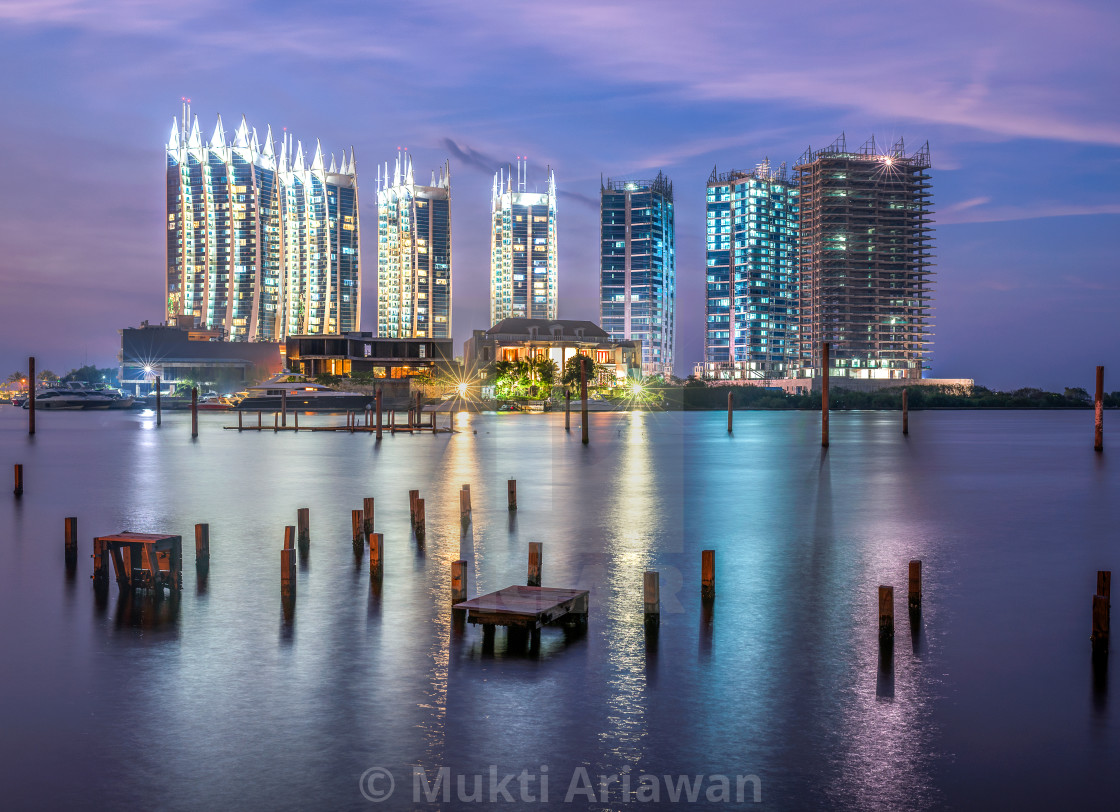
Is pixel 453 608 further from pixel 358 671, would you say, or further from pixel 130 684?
pixel 130 684

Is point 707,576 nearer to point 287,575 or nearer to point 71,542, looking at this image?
point 287,575

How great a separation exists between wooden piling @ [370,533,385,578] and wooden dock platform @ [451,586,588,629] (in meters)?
4.08

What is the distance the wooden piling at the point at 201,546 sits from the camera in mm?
21797

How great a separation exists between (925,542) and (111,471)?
135ft

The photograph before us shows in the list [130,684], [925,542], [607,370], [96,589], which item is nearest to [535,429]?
[925,542]

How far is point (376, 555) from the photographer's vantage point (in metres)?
20.7

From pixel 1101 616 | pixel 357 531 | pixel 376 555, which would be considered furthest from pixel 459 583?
pixel 1101 616

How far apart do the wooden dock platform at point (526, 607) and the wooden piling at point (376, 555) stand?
161 inches

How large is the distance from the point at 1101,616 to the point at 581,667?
8.22 m

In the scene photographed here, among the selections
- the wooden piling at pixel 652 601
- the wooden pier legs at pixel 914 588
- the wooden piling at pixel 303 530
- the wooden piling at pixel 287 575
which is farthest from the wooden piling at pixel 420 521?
the wooden pier legs at pixel 914 588

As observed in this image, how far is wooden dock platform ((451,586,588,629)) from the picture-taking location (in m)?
15.3

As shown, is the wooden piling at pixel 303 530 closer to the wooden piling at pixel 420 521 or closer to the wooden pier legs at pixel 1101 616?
the wooden piling at pixel 420 521

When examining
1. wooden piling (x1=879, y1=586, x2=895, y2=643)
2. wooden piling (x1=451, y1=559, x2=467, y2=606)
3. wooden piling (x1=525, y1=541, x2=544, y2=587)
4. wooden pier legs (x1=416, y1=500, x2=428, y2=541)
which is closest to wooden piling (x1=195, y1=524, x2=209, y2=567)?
wooden pier legs (x1=416, y1=500, x2=428, y2=541)

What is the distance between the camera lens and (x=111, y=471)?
168ft
